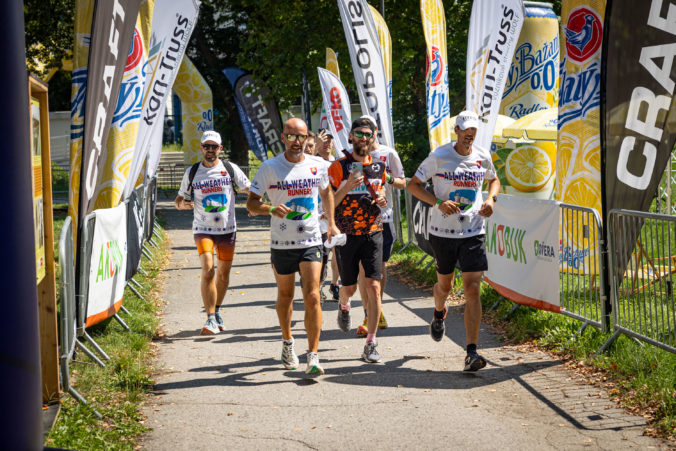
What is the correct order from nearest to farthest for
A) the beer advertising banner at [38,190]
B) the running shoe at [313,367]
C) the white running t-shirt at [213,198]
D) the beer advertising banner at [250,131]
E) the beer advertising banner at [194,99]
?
the beer advertising banner at [38,190] → the running shoe at [313,367] → the white running t-shirt at [213,198] → the beer advertising banner at [194,99] → the beer advertising banner at [250,131]

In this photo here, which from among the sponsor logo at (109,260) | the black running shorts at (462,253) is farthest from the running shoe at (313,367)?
the sponsor logo at (109,260)

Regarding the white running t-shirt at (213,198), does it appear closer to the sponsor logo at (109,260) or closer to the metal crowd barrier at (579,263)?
the sponsor logo at (109,260)

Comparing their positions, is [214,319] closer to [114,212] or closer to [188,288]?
[114,212]

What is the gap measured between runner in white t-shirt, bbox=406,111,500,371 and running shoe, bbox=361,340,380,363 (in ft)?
2.91

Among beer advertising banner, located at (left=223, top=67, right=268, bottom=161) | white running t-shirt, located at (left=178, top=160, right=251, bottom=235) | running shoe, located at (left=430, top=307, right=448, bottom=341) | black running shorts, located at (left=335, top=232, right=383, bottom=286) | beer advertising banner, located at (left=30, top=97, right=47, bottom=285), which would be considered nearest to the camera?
beer advertising banner, located at (left=30, top=97, right=47, bottom=285)

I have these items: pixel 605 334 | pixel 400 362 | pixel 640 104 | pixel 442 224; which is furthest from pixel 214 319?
pixel 640 104

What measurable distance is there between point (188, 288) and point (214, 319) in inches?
133

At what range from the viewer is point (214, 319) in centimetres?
879

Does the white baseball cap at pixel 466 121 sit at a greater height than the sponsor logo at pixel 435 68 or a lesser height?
lesser

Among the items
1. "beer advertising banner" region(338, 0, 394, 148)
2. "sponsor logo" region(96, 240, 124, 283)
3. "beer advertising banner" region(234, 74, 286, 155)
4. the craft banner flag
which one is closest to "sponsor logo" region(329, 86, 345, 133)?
"beer advertising banner" region(338, 0, 394, 148)

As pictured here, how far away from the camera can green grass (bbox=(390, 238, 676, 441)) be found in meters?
5.49

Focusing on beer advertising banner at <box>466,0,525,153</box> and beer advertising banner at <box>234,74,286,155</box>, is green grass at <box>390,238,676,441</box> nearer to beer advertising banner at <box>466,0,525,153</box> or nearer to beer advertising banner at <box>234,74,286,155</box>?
beer advertising banner at <box>466,0,525,153</box>

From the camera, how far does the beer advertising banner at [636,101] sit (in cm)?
713

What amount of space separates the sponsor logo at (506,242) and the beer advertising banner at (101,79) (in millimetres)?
4512
